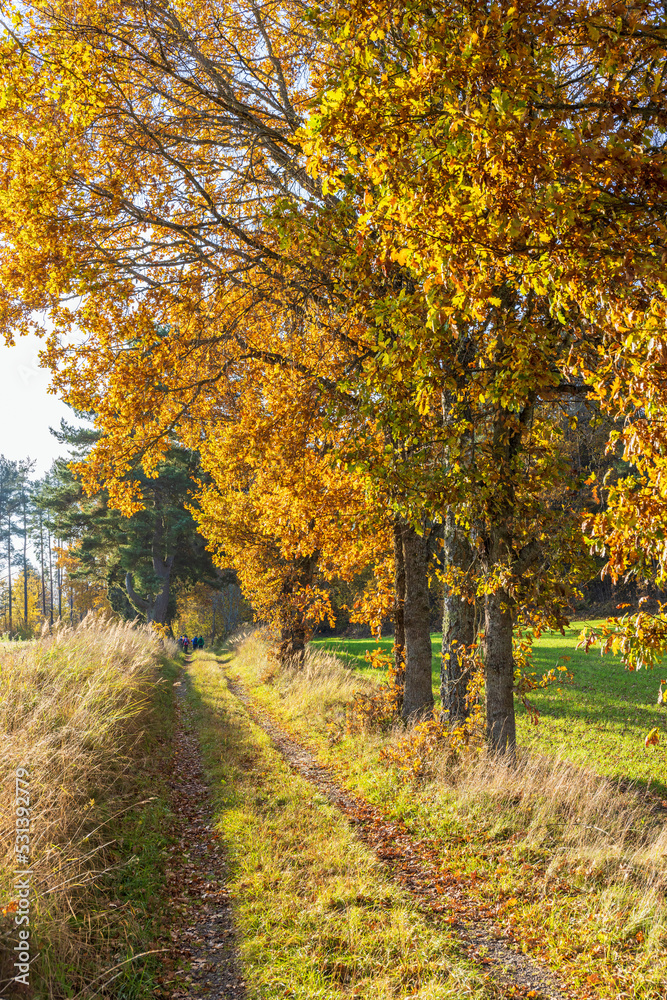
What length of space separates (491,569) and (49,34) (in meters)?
7.82

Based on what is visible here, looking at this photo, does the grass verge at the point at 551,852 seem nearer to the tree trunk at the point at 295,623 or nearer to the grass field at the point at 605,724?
the grass field at the point at 605,724

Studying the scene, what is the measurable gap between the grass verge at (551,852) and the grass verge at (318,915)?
0.72 m

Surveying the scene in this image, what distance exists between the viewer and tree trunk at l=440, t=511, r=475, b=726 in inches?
316

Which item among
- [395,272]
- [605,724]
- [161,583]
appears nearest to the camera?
[395,272]

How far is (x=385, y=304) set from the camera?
15.4 feet

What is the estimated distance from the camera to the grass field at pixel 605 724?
30.5 ft

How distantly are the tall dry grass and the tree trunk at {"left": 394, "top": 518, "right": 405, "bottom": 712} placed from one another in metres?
4.22

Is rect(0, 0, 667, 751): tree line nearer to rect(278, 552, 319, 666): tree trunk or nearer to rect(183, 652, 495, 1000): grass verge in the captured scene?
rect(183, 652, 495, 1000): grass verge

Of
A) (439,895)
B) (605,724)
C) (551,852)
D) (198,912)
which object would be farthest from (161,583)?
(551,852)

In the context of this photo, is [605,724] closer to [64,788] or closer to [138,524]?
[64,788]

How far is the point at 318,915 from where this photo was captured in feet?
14.7

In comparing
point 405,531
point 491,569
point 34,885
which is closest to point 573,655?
point 405,531

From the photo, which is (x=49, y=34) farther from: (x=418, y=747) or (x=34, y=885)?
(x=418, y=747)

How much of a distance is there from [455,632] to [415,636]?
1069mm
